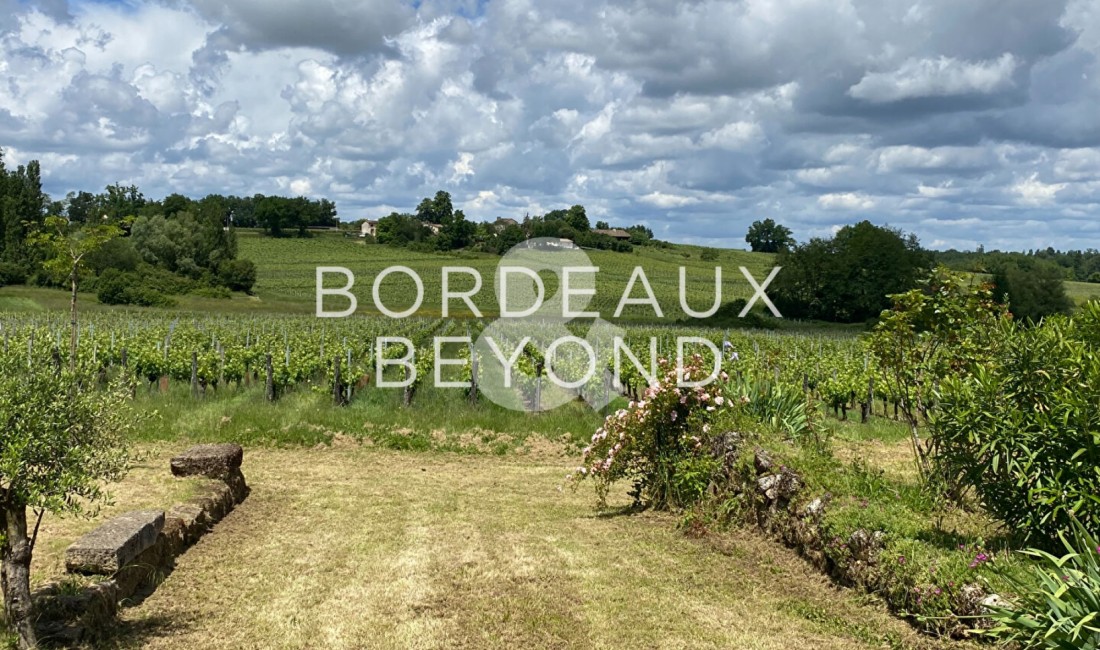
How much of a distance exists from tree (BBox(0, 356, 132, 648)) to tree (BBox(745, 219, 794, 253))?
11512 centimetres

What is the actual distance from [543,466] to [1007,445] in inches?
349

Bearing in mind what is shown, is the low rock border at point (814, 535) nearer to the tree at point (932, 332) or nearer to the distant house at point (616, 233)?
the tree at point (932, 332)

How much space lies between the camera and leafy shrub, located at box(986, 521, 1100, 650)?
4.14 meters

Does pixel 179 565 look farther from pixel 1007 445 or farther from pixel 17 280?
pixel 17 280

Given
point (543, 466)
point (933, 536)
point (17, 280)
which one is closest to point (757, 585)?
point (933, 536)

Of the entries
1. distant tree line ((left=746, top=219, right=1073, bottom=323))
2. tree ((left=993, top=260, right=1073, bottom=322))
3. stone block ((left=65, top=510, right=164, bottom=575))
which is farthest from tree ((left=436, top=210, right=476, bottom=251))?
stone block ((left=65, top=510, right=164, bottom=575))

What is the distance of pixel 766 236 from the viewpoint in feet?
388

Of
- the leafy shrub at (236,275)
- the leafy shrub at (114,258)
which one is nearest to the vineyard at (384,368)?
the leafy shrub at (114,258)

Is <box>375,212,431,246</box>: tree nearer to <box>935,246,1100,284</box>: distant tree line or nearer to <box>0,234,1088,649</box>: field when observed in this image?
<box>935,246,1100,284</box>: distant tree line

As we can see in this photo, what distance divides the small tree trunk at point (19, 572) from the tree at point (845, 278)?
68.8 meters

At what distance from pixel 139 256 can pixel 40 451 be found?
74.8 meters

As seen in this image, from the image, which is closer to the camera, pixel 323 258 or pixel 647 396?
pixel 647 396

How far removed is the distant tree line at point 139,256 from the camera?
61938 mm

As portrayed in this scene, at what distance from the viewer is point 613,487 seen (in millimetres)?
12086
